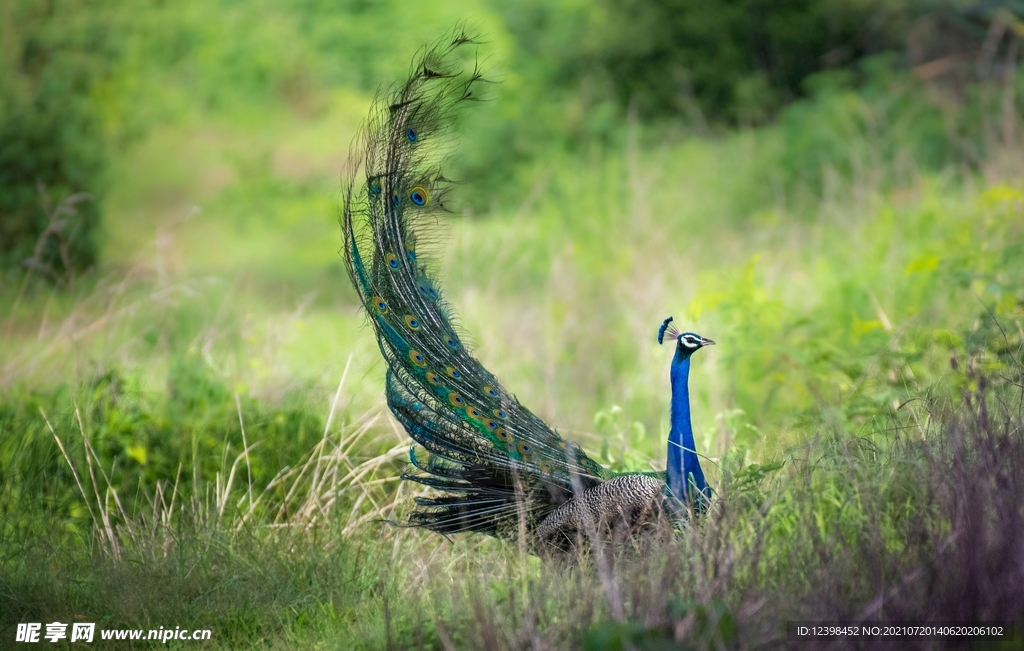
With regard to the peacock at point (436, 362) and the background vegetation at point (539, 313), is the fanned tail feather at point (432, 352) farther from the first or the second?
the background vegetation at point (539, 313)

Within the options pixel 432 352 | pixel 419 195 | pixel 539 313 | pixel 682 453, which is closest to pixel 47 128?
pixel 539 313

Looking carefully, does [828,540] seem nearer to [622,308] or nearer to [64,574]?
[64,574]

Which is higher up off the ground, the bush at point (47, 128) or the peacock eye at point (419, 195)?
the bush at point (47, 128)

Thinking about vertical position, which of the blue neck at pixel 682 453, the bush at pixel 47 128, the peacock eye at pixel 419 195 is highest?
the bush at pixel 47 128

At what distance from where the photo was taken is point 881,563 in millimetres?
2691

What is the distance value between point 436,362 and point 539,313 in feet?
12.4

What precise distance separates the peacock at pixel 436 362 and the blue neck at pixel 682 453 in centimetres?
1

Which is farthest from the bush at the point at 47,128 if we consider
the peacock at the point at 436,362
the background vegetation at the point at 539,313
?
the peacock at the point at 436,362

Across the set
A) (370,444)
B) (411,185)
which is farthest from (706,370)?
(411,185)

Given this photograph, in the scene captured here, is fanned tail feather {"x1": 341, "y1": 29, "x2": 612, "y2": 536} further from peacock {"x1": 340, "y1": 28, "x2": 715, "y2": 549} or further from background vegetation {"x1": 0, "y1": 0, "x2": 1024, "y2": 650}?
background vegetation {"x1": 0, "y1": 0, "x2": 1024, "y2": 650}

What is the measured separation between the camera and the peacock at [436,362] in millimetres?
3645

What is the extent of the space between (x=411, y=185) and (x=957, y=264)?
3123 millimetres

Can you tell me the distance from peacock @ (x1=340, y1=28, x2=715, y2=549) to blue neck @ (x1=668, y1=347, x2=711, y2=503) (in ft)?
0.04

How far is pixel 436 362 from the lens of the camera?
374 centimetres
